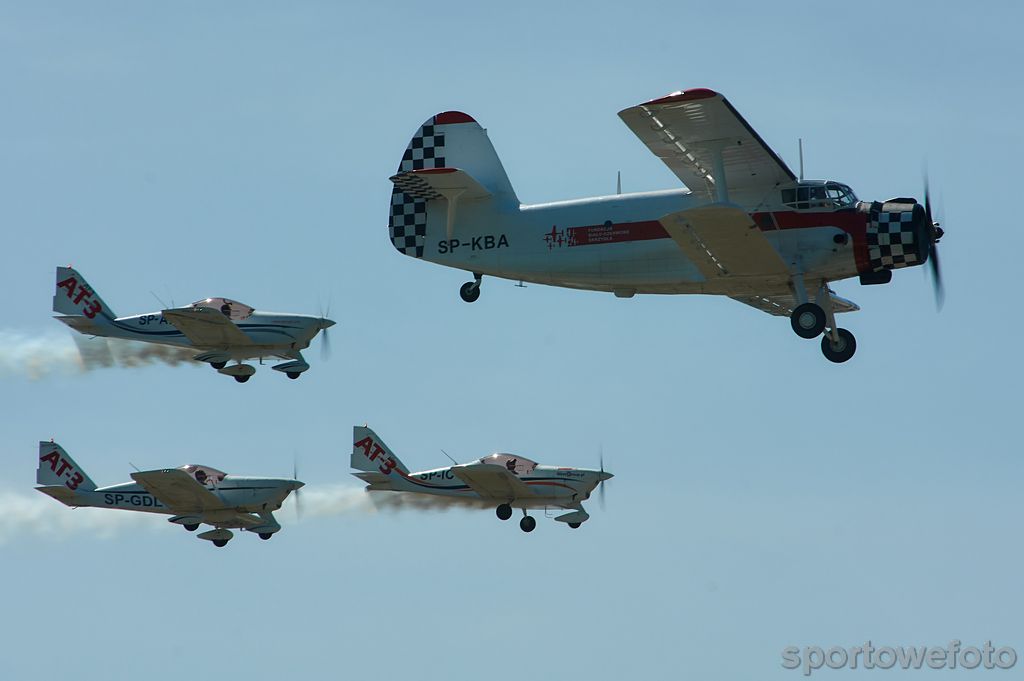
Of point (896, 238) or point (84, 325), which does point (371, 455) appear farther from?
point (896, 238)

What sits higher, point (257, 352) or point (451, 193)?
point (451, 193)

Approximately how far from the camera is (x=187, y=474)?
116 ft

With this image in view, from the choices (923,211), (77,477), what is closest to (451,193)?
(923,211)

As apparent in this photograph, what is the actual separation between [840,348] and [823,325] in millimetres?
1011

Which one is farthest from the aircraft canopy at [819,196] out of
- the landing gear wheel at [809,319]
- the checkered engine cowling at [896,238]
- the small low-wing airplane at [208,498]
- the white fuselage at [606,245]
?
the small low-wing airplane at [208,498]

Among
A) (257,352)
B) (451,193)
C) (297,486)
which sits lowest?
(297,486)

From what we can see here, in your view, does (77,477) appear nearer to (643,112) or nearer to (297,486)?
(297,486)

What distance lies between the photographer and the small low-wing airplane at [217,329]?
3284 centimetres

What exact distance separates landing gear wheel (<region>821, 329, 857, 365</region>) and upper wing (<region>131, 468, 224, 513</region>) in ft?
50.5

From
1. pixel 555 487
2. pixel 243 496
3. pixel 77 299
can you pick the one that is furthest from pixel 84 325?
pixel 555 487

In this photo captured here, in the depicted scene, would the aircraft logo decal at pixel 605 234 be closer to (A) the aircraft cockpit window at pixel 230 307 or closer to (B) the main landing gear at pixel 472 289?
(B) the main landing gear at pixel 472 289

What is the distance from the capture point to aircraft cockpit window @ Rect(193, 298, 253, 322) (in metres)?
33.4

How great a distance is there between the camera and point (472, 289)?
2750 centimetres

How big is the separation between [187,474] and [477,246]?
36.3ft
